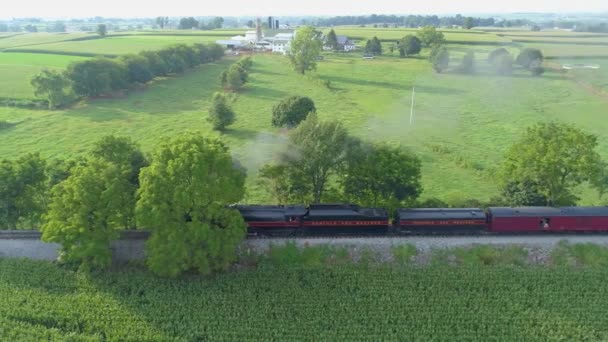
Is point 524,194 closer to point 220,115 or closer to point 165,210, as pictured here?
point 165,210

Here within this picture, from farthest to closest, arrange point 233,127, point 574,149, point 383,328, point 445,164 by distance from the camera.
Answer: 1. point 233,127
2. point 445,164
3. point 574,149
4. point 383,328

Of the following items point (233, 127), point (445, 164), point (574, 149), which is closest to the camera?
point (574, 149)

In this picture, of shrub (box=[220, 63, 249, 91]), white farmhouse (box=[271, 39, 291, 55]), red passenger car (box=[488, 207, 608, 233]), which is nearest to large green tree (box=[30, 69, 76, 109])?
shrub (box=[220, 63, 249, 91])

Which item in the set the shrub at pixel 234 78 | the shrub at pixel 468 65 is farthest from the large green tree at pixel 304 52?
the shrub at pixel 468 65

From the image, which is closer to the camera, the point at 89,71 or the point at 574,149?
the point at 574,149

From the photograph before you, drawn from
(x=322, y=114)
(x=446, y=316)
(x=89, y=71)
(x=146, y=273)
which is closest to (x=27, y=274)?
(x=146, y=273)

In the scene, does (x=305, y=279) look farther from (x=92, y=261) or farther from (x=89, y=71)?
(x=89, y=71)

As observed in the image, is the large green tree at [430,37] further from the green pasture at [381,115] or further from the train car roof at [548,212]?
the train car roof at [548,212]
